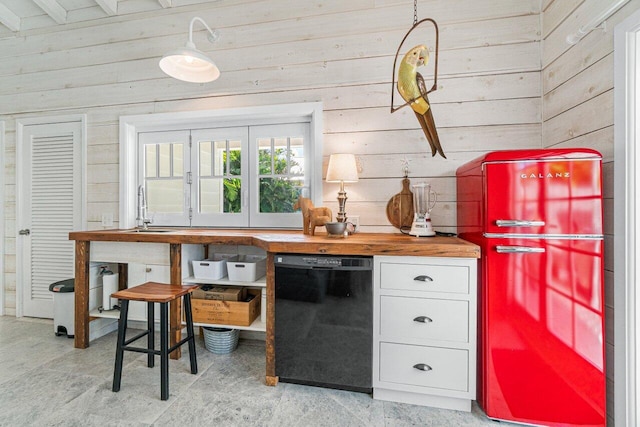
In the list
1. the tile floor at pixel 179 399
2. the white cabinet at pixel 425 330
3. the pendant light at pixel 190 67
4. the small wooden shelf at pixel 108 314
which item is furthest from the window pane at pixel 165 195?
the white cabinet at pixel 425 330

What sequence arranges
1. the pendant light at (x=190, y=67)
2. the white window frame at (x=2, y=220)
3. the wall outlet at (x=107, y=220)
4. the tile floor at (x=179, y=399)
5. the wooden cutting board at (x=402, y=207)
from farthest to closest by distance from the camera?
the white window frame at (x=2, y=220)
the wall outlet at (x=107, y=220)
the wooden cutting board at (x=402, y=207)
the pendant light at (x=190, y=67)
the tile floor at (x=179, y=399)

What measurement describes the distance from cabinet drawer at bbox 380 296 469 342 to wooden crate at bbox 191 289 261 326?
1.00m

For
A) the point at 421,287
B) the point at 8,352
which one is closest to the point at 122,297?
the point at 8,352

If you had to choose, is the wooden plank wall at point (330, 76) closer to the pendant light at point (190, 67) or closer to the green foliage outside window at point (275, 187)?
the green foliage outside window at point (275, 187)

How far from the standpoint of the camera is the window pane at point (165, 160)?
113 inches

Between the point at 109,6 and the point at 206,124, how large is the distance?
137cm

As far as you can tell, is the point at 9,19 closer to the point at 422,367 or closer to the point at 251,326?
the point at 251,326

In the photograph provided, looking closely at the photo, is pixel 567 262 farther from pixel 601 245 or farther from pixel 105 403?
pixel 105 403

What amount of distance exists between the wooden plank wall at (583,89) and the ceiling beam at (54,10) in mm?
4142

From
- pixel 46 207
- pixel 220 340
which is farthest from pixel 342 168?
pixel 46 207

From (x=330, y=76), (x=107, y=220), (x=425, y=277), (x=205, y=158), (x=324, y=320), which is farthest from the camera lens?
(x=107, y=220)

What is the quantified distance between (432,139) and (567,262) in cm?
100

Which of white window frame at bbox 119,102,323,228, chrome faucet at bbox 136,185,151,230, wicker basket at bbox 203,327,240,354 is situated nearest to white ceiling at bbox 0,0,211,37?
white window frame at bbox 119,102,323,228

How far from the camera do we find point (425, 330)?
1.69m
